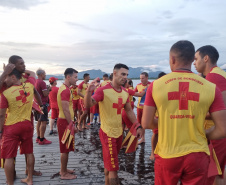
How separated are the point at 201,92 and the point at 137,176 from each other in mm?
3112

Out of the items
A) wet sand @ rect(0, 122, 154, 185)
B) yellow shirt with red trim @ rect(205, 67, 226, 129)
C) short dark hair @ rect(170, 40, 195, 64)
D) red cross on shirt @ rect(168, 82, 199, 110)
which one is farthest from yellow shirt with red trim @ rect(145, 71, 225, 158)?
wet sand @ rect(0, 122, 154, 185)

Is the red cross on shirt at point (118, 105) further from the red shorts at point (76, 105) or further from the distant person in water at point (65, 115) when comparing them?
the red shorts at point (76, 105)

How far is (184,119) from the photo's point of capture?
6.92ft

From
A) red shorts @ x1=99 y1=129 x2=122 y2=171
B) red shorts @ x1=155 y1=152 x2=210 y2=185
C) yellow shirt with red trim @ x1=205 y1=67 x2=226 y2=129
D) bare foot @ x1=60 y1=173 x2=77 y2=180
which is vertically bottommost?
bare foot @ x1=60 y1=173 x2=77 y2=180

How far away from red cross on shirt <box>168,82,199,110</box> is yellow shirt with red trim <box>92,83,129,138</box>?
1747 mm

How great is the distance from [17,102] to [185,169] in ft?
10.4

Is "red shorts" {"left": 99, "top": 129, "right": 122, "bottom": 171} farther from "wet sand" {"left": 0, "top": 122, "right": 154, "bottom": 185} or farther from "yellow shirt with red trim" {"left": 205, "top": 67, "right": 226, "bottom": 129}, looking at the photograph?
"yellow shirt with red trim" {"left": 205, "top": 67, "right": 226, "bottom": 129}

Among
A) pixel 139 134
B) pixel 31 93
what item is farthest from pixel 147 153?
pixel 31 93

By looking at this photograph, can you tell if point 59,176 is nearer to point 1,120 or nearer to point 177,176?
point 1,120

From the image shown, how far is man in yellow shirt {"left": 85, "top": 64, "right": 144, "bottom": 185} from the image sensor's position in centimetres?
343

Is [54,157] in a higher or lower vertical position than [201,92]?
lower

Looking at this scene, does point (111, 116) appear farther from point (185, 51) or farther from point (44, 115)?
point (44, 115)

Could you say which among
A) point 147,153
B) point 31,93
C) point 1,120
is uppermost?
point 31,93

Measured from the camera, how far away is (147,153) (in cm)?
617
